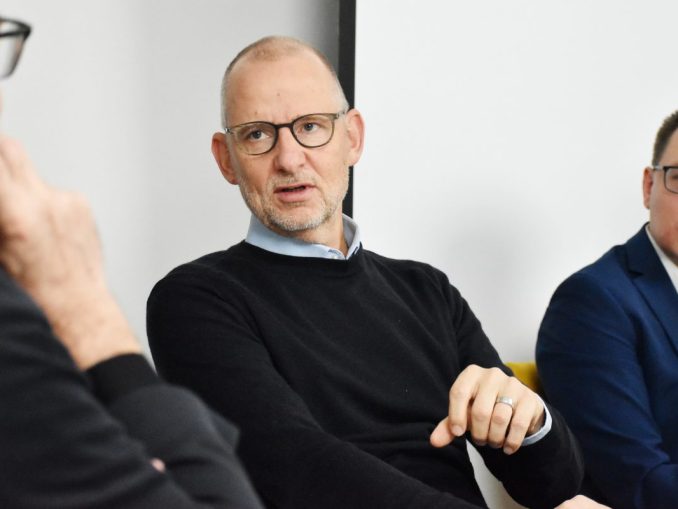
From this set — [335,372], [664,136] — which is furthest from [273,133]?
[664,136]

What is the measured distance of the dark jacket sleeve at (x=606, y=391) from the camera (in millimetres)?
2066

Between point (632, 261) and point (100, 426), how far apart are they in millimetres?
1944

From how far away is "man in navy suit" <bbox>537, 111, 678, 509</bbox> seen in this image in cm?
209

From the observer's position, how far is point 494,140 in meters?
2.78

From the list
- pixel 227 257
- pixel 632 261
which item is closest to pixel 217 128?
pixel 227 257

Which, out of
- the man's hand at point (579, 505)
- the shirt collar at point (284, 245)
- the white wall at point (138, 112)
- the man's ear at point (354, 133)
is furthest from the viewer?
the white wall at point (138, 112)

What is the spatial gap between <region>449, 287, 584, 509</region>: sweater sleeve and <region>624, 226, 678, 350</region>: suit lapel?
588mm

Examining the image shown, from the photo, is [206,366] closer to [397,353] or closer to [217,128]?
[397,353]

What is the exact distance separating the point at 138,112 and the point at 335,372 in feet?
3.39

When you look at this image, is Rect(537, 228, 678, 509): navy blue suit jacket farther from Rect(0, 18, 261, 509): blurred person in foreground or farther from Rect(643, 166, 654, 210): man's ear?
Rect(0, 18, 261, 509): blurred person in foreground

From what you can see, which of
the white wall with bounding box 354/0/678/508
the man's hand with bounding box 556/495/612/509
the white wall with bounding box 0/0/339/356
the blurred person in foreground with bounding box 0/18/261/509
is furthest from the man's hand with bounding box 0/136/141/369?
the white wall with bounding box 354/0/678/508

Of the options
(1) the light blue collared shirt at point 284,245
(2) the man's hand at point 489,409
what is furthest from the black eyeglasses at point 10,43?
(1) the light blue collared shirt at point 284,245

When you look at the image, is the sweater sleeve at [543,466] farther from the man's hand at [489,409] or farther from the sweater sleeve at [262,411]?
the sweater sleeve at [262,411]

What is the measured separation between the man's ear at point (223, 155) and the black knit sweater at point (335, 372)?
0.21 m
